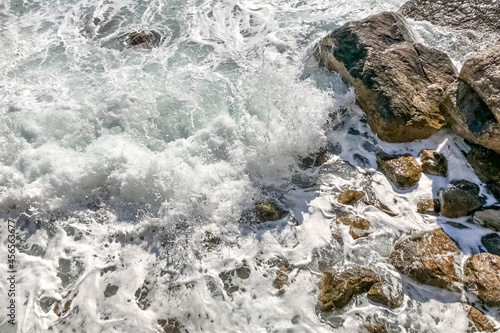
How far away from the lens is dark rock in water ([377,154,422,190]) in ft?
17.5

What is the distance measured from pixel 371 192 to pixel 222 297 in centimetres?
294

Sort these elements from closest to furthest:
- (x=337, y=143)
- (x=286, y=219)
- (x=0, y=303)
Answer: (x=0, y=303) → (x=286, y=219) → (x=337, y=143)

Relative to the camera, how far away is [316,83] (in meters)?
7.18

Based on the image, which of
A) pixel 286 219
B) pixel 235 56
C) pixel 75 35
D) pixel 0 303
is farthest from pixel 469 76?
pixel 75 35

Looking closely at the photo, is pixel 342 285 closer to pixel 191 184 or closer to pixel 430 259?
pixel 430 259

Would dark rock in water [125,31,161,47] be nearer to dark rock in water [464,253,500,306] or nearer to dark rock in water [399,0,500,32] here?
dark rock in water [399,0,500,32]

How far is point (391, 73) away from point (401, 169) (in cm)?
207

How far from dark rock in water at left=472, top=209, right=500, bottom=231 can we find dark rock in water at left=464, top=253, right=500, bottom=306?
2.04ft

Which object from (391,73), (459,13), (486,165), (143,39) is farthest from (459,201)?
(143,39)

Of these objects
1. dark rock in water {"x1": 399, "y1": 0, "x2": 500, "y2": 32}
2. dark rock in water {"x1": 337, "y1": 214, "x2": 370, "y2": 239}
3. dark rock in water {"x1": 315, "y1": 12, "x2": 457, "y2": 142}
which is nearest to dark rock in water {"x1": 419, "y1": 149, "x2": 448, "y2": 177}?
dark rock in water {"x1": 315, "y1": 12, "x2": 457, "y2": 142}

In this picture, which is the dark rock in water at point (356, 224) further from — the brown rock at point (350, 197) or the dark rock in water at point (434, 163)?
the dark rock in water at point (434, 163)

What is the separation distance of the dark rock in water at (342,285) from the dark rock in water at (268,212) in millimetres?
1194

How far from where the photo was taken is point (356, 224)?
A: 194 inches

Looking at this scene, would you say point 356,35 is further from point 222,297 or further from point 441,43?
point 222,297
